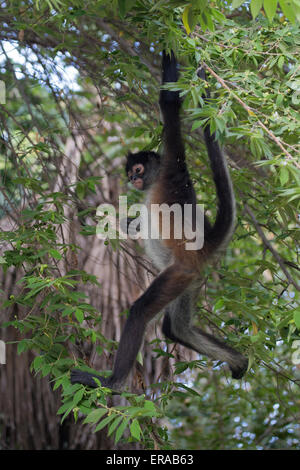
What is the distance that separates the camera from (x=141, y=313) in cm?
277

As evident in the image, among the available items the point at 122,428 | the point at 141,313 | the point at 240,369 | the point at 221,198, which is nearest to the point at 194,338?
the point at 240,369

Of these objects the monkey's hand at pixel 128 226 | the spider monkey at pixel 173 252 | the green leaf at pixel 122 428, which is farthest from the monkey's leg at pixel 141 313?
the green leaf at pixel 122 428

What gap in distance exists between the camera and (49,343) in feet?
7.13

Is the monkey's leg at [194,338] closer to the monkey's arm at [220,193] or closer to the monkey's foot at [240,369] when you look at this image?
the monkey's foot at [240,369]

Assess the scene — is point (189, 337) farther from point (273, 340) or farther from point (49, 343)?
Answer: point (49, 343)

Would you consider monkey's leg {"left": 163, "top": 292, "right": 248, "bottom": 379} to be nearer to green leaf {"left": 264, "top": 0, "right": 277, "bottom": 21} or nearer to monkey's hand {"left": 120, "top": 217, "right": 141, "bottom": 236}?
monkey's hand {"left": 120, "top": 217, "right": 141, "bottom": 236}

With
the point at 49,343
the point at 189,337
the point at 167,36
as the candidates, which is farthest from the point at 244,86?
the point at 189,337

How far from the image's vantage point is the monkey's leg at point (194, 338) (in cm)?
313

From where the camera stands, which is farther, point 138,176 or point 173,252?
point 138,176

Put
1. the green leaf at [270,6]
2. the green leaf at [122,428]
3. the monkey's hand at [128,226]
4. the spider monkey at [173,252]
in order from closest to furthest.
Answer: the green leaf at [270,6]
the green leaf at [122,428]
the spider monkey at [173,252]
the monkey's hand at [128,226]

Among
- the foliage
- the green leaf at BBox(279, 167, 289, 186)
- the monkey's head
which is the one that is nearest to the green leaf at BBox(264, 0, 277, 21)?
the foliage

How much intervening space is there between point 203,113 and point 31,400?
127 inches

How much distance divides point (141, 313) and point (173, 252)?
0.45 meters

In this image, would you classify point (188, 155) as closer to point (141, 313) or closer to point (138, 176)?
point (138, 176)
